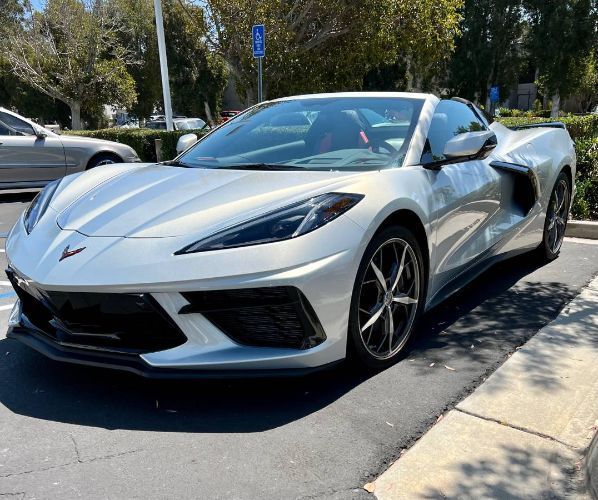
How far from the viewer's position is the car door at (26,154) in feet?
29.4

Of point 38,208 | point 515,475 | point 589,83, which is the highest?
point 589,83

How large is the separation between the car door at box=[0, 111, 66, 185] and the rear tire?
0.45 metres

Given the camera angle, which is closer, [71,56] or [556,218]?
[556,218]

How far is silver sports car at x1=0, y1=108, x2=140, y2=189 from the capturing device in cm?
899

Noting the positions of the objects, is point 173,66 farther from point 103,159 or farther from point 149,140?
point 103,159

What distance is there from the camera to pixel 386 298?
3.00 meters

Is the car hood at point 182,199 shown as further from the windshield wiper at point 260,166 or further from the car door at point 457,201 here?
the car door at point 457,201

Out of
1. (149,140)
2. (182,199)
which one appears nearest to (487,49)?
(149,140)

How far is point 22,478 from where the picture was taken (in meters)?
2.18

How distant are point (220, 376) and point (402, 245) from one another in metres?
1.16

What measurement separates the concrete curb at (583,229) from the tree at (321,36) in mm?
11825

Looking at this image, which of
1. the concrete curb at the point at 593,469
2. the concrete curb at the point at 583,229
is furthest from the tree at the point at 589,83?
the concrete curb at the point at 593,469

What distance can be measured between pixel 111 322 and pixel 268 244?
2.43ft

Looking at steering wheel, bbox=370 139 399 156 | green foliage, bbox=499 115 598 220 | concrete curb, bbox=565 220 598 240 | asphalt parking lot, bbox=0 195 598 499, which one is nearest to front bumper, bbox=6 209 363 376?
asphalt parking lot, bbox=0 195 598 499
